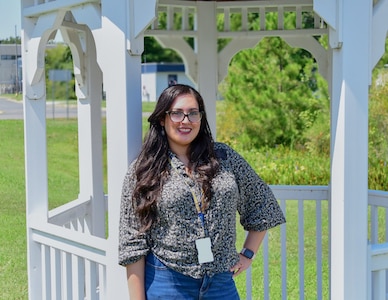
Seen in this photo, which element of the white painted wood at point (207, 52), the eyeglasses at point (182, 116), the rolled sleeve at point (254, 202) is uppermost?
the white painted wood at point (207, 52)

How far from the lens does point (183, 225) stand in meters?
2.51

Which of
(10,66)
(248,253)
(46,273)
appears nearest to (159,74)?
(10,66)

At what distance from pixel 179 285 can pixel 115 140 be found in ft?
2.38

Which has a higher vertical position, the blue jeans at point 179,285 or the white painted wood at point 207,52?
the white painted wood at point 207,52

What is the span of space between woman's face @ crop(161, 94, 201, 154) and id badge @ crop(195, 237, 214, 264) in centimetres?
42

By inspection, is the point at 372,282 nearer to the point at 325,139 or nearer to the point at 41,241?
the point at 41,241

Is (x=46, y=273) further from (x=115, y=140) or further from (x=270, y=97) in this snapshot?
(x=270, y=97)

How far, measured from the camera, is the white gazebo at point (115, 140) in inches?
102

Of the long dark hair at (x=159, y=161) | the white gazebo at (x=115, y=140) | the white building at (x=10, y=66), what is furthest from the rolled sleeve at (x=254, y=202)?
the white building at (x=10, y=66)

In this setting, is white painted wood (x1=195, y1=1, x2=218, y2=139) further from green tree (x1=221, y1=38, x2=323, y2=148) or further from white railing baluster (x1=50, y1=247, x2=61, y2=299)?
green tree (x1=221, y1=38, x2=323, y2=148)

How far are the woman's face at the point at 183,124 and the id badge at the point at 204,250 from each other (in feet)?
1.36

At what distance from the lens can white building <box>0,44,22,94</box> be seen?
7.24m

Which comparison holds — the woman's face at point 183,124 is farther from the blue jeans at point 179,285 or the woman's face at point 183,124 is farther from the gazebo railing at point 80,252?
the gazebo railing at point 80,252

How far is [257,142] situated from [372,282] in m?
A: 10.1
